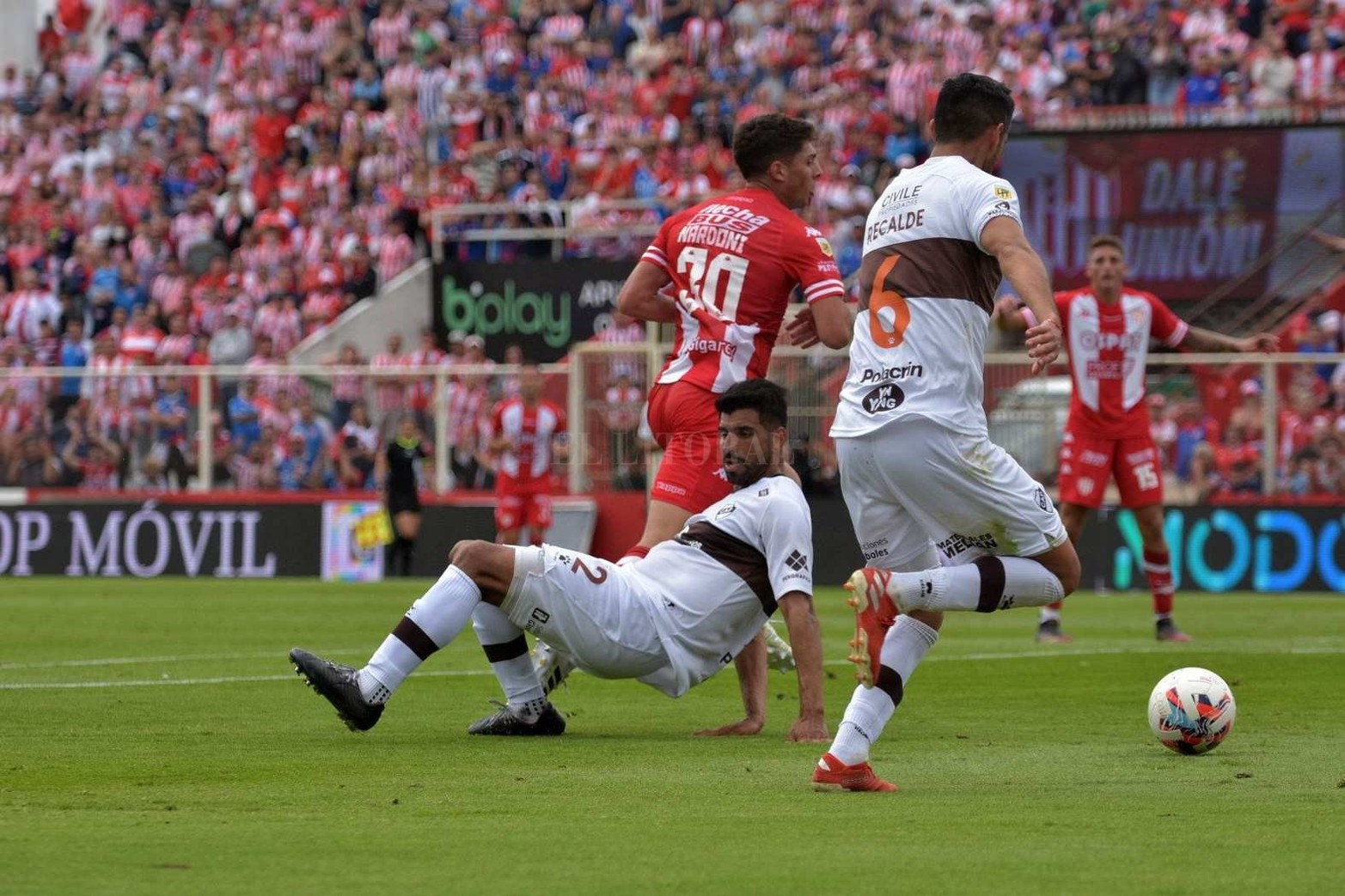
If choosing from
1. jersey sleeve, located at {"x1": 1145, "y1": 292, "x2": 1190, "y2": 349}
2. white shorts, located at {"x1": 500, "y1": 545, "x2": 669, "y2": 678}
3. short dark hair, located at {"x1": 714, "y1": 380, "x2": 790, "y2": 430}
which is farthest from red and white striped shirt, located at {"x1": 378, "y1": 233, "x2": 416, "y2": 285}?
short dark hair, located at {"x1": 714, "y1": 380, "x2": 790, "y2": 430}

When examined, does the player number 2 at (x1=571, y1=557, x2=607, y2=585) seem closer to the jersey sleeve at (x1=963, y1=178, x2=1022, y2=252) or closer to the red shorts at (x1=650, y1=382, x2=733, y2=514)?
the red shorts at (x1=650, y1=382, x2=733, y2=514)

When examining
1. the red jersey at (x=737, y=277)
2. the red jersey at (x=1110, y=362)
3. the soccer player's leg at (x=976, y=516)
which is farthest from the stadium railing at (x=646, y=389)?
the soccer player's leg at (x=976, y=516)

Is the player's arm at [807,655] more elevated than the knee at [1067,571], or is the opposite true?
the knee at [1067,571]

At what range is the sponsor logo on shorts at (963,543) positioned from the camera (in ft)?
23.7

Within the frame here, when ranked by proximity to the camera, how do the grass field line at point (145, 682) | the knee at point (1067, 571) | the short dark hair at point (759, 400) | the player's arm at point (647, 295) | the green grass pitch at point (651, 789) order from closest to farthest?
1. the green grass pitch at point (651, 789)
2. the knee at point (1067, 571)
3. the short dark hair at point (759, 400)
4. the player's arm at point (647, 295)
5. the grass field line at point (145, 682)

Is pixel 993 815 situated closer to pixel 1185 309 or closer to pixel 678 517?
pixel 678 517

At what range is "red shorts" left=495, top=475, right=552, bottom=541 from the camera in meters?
23.5

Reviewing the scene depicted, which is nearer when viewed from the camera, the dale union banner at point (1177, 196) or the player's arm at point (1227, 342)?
the player's arm at point (1227, 342)

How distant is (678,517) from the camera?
9414 millimetres

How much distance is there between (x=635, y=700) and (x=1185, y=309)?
16910 millimetres

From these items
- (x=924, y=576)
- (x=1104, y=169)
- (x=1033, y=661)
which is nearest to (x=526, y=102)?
(x=1104, y=169)

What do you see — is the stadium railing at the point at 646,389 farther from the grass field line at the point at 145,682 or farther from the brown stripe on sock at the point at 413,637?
the brown stripe on sock at the point at 413,637

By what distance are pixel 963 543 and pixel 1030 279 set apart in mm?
1001

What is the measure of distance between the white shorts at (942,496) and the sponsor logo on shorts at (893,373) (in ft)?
0.55
